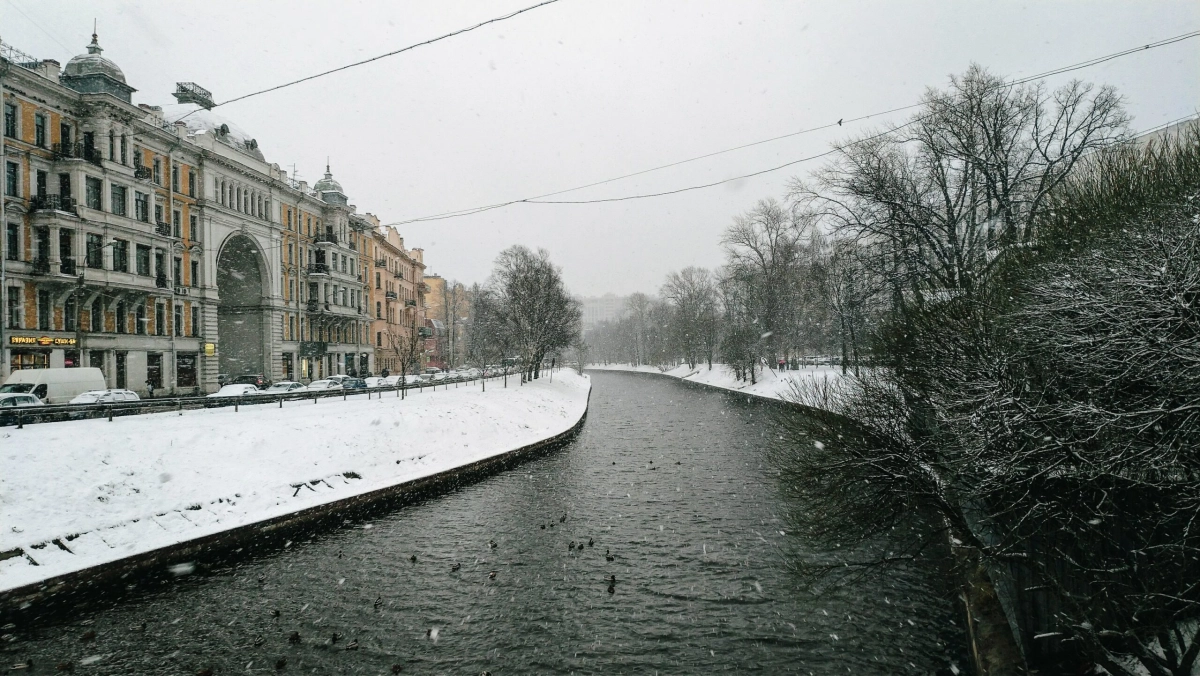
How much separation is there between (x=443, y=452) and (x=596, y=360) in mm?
147649

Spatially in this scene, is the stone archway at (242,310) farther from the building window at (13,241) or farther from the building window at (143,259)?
the building window at (13,241)

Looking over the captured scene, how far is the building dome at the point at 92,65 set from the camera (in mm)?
31859

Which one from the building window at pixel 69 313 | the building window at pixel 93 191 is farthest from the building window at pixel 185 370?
the building window at pixel 93 191

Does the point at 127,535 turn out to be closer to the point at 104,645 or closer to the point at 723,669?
the point at 104,645

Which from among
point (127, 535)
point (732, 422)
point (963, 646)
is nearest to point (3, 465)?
point (127, 535)

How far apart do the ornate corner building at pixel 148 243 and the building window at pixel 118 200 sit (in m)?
0.06

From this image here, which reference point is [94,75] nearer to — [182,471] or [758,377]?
[182,471]

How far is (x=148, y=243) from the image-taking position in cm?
3406

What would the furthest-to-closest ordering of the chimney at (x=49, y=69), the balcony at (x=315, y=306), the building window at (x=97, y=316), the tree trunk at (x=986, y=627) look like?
the balcony at (x=315, y=306) < the building window at (x=97, y=316) < the chimney at (x=49, y=69) < the tree trunk at (x=986, y=627)

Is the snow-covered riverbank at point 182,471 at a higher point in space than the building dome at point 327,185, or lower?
lower

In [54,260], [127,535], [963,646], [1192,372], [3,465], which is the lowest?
[963,646]

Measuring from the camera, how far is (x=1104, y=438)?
4863mm

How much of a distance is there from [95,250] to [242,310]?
1553cm

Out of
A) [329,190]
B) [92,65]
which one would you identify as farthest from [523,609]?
[329,190]
